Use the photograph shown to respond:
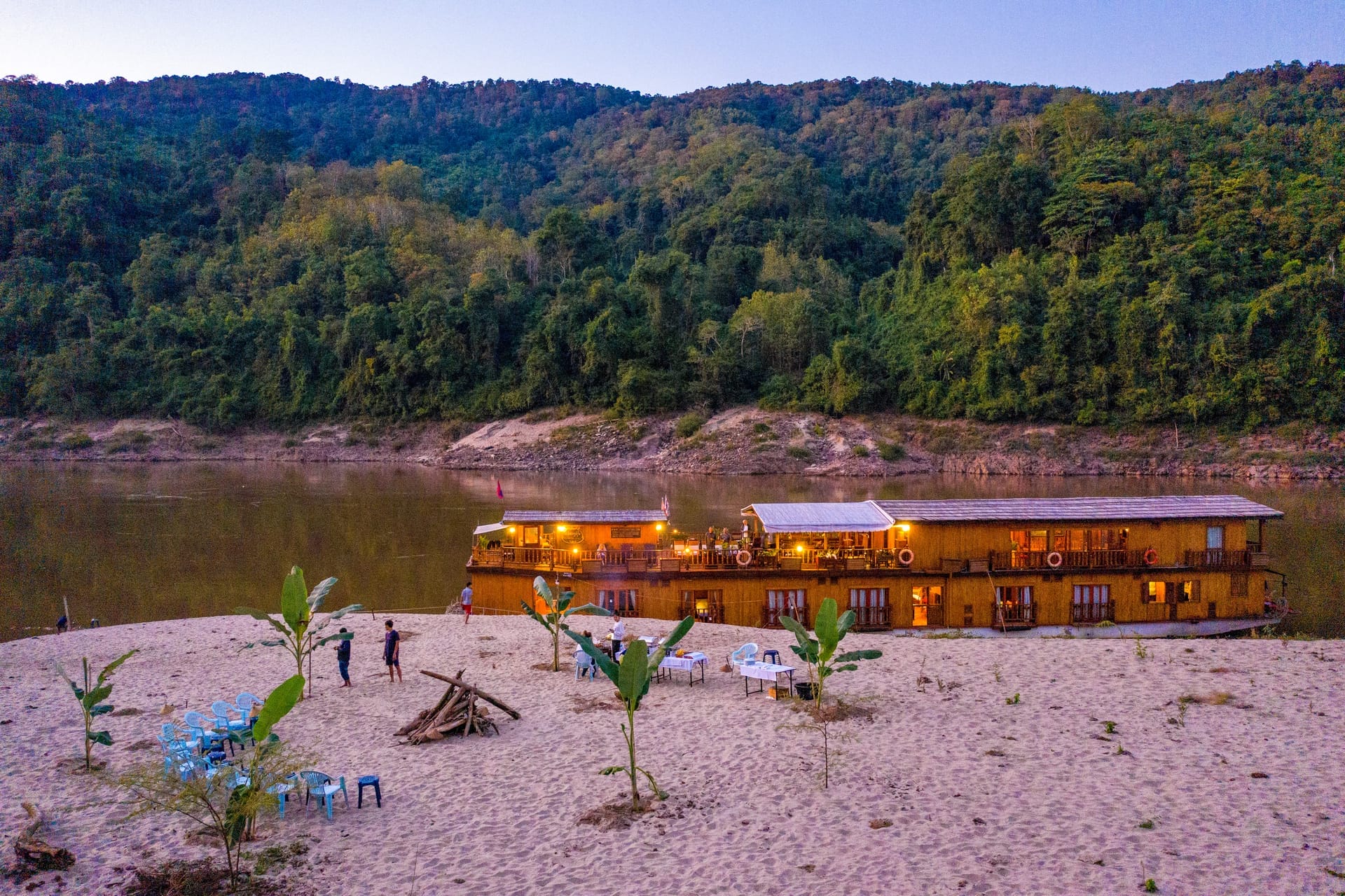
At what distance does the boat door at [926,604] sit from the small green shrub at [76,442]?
89192 millimetres

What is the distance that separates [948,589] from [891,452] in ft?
154

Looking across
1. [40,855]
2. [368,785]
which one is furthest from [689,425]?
[40,855]

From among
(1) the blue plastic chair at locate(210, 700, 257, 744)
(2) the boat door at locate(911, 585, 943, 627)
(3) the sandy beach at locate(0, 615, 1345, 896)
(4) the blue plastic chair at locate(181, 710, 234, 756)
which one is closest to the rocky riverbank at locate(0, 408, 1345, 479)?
(2) the boat door at locate(911, 585, 943, 627)

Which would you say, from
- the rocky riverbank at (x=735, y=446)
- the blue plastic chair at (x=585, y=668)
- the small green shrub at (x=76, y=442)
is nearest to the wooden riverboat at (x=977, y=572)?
the blue plastic chair at (x=585, y=668)

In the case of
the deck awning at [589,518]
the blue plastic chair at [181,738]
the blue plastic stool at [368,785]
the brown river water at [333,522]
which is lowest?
the brown river water at [333,522]

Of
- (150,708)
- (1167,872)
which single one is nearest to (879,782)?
(1167,872)

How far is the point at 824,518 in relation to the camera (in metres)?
24.0

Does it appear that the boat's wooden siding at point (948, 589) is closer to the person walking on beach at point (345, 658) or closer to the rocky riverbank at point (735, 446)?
the person walking on beach at point (345, 658)

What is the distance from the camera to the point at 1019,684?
51.1ft

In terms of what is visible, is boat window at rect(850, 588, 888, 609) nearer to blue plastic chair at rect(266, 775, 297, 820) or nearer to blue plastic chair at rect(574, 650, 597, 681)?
blue plastic chair at rect(574, 650, 597, 681)

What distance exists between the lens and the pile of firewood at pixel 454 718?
43.3 feet

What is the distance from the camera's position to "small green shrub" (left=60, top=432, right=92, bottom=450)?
8606 centimetres

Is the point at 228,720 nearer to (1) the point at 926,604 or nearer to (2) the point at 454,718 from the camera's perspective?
(2) the point at 454,718

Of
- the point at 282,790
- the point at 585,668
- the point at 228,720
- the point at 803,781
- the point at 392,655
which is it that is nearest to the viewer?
the point at 282,790
